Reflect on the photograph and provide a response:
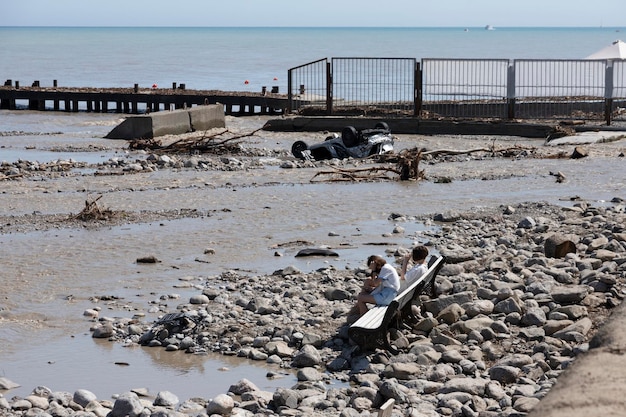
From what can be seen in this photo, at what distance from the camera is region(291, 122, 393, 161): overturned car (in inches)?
902

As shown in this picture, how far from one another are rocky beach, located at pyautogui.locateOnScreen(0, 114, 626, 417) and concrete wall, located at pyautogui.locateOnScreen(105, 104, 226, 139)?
4.28m

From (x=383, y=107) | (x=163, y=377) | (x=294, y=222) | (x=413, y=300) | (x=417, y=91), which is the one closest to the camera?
(x=163, y=377)

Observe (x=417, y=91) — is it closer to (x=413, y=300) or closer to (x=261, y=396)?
(x=413, y=300)

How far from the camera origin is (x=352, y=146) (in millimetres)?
22953

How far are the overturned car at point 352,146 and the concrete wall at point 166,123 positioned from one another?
5.57 meters

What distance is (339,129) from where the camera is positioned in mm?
29141

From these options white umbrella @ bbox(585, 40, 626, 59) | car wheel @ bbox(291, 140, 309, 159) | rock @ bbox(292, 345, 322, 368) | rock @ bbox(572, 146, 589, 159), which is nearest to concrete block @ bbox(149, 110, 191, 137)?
car wheel @ bbox(291, 140, 309, 159)

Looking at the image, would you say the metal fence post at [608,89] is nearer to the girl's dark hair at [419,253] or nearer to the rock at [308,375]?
the girl's dark hair at [419,253]

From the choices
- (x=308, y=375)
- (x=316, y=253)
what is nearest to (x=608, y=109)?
(x=316, y=253)

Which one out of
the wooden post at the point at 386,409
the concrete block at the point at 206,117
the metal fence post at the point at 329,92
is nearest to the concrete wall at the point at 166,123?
the concrete block at the point at 206,117

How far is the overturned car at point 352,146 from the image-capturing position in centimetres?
2291

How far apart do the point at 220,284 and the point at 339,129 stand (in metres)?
17.5

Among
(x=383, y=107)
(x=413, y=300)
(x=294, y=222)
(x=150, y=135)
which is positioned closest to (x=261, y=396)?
(x=413, y=300)

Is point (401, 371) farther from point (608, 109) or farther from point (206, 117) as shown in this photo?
point (206, 117)
